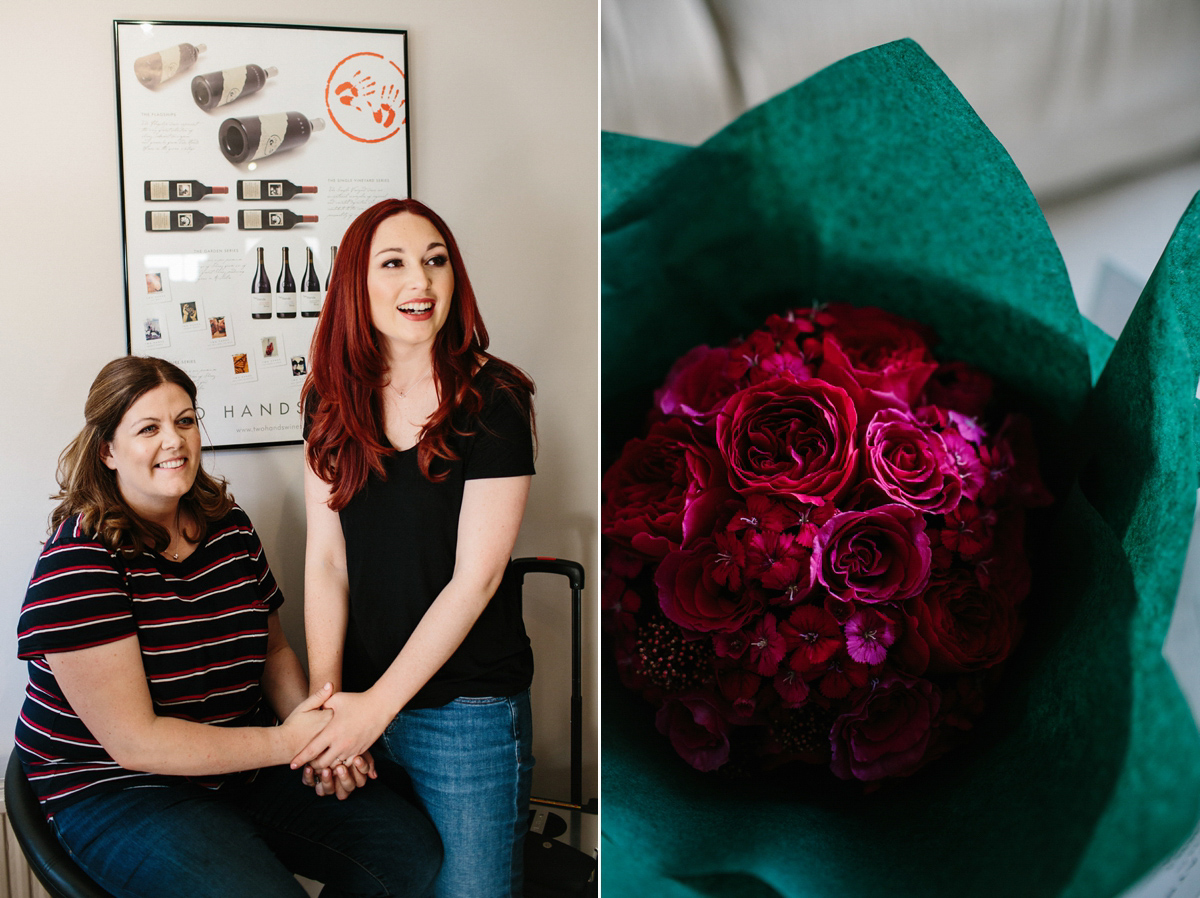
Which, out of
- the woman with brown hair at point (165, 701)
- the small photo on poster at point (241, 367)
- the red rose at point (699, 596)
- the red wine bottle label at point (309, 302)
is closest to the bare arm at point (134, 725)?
the woman with brown hair at point (165, 701)

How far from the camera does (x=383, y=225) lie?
1.12 metres

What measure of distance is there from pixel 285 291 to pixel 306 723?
856 millimetres

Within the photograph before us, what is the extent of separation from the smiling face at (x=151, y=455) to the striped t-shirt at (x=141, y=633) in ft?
0.29

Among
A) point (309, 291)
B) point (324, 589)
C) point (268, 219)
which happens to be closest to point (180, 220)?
point (268, 219)

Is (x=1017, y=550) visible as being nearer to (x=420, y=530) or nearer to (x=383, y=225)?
(x=420, y=530)

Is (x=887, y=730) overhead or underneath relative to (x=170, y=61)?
underneath

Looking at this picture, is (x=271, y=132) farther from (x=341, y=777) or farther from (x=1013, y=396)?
(x=1013, y=396)

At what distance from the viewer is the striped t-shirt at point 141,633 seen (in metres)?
0.96

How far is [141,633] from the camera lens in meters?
1.04

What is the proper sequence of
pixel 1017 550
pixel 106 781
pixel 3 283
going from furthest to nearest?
pixel 3 283 < pixel 106 781 < pixel 1017 550

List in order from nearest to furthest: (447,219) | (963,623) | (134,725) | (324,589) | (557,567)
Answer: (963,623), (134,725), (324,589), (557,567), (447,219)

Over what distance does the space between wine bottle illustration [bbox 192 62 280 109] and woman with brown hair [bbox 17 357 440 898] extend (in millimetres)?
612

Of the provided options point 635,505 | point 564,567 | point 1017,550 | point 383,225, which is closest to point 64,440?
point 383,225

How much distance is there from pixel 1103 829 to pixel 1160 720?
0.06 metres
